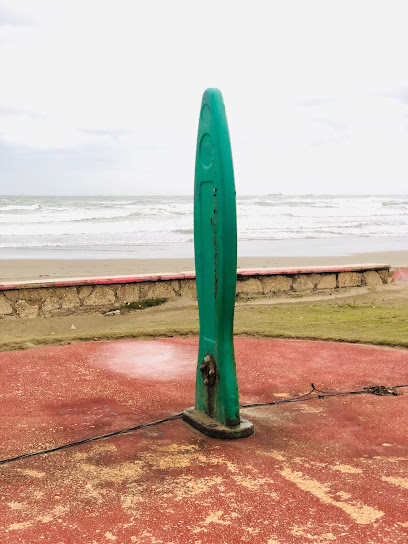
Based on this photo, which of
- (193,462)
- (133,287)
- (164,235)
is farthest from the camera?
(164,235)

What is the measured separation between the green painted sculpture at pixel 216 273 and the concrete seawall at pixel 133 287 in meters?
4.10

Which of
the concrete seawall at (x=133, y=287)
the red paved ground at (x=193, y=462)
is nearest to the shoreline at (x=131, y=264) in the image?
the concrete seawall at (x=133, y=287)

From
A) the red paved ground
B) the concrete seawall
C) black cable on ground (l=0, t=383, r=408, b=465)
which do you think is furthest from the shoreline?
black cable on ground (l=0, t=383, r=408, b=465)

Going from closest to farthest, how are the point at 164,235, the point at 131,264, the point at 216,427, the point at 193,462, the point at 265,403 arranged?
the point at 193,462, the point at 216,427, the point at 265,403, the point at 131,264, the point at 164,235

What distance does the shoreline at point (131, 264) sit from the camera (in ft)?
43.1

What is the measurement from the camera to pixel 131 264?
Answer: 14.9 m

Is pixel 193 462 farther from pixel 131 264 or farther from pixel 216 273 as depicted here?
pixel 131 264

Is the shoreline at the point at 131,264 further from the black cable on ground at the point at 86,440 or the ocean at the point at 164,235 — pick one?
the black cable on ground at the point at 86,440

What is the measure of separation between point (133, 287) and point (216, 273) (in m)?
4.52

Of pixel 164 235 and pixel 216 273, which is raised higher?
pixel 216 273

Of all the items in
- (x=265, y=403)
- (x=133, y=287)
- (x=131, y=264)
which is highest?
(x=133, y=287)

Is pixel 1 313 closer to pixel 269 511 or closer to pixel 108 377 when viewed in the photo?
pixel 108 377

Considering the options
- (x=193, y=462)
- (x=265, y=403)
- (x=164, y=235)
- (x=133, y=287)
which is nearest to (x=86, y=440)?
(x=193, y=462)

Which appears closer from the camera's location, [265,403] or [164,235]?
[265,403]
